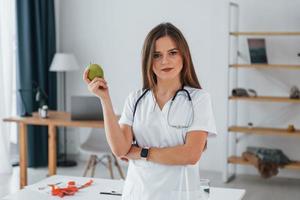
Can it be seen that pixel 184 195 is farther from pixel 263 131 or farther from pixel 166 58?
pixel 263 131

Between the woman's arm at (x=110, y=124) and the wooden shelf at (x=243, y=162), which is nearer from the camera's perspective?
the woman's arm at (x=110, y=124)

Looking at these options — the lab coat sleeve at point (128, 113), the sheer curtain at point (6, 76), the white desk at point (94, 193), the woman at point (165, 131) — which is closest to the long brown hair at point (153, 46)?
the woman at point (165, 131)

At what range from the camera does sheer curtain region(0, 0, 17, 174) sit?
571cm

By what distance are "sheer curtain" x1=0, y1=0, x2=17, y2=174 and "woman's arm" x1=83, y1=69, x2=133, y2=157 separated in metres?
4.08

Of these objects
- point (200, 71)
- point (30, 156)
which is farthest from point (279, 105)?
point (30, 156)

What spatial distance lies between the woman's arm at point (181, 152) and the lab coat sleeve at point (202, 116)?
19 millimetres

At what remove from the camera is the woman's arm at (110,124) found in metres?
1.74

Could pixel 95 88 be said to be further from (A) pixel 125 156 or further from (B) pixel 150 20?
(B) pixel 150 20

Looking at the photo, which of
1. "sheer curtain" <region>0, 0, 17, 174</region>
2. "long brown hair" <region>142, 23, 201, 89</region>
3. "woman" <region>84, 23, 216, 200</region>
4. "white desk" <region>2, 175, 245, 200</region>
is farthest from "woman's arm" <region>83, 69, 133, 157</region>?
"sheer curtain" <region>0, 0, 17, 174</region>

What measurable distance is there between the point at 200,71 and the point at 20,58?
202 cm

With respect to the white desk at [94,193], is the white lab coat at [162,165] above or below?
above

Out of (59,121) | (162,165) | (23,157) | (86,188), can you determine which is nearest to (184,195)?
Result: (162,165)

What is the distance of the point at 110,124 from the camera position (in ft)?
5.89

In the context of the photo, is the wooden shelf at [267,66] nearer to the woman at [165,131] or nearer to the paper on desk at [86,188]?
the paper on desk at [86,188]
